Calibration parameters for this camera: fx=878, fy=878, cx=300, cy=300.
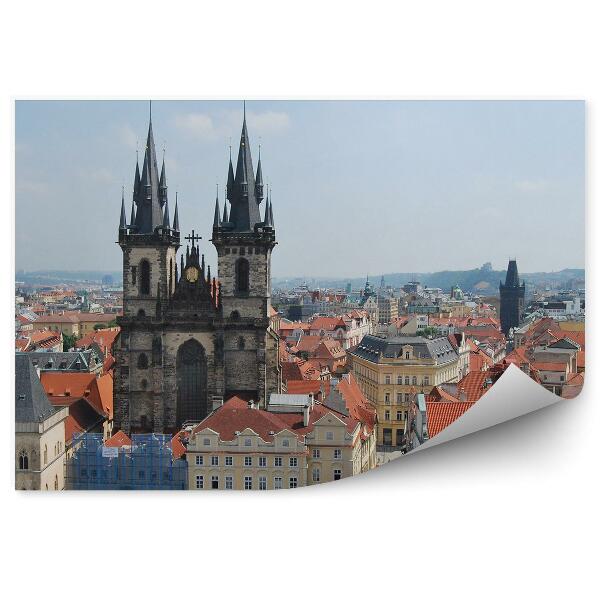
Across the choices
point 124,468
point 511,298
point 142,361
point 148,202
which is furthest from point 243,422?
point 511,298

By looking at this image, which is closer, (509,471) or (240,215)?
(509,471)

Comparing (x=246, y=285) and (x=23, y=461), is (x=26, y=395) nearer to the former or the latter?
(x=23, y=461)

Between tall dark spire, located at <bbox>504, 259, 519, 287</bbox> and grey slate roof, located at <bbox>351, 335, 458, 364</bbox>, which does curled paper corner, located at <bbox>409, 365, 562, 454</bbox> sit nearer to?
grey slate roof, located at <bbox>351, 335, 458, 364</bbox>

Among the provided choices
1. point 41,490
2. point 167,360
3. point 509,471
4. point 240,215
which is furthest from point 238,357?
point 509,471

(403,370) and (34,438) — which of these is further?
(403,370)

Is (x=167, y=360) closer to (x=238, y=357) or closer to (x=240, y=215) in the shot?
(x=238, y=357)

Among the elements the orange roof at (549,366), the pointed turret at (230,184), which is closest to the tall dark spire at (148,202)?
the pointed turret at (230,184)
